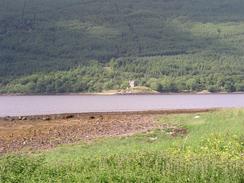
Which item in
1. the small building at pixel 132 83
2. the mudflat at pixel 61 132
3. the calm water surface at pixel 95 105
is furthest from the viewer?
the small building at pixel 132 83

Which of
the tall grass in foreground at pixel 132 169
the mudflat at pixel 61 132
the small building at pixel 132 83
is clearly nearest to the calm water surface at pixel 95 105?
the mudflat at pixel 61 132

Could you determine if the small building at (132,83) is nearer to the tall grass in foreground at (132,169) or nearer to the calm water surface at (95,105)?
the calm water surface at (95,105)

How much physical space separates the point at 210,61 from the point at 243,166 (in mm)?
173565

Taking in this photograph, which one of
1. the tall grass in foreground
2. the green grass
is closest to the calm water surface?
the green grass

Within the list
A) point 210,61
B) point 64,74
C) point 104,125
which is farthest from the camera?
point 210,61

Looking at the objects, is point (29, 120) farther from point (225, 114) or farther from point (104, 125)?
point (225, 114)

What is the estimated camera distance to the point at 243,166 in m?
19.1

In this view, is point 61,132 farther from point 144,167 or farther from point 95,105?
point 95,105

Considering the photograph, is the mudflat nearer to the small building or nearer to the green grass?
the green grass

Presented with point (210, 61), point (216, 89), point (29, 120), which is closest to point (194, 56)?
point (210, 61)

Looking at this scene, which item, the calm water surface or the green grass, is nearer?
the green grass

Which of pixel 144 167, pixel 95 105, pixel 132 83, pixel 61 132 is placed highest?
pixel 144 167

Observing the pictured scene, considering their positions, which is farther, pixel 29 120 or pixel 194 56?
pixel 194 56

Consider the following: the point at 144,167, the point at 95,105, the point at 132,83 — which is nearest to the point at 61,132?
the point at 144,167
